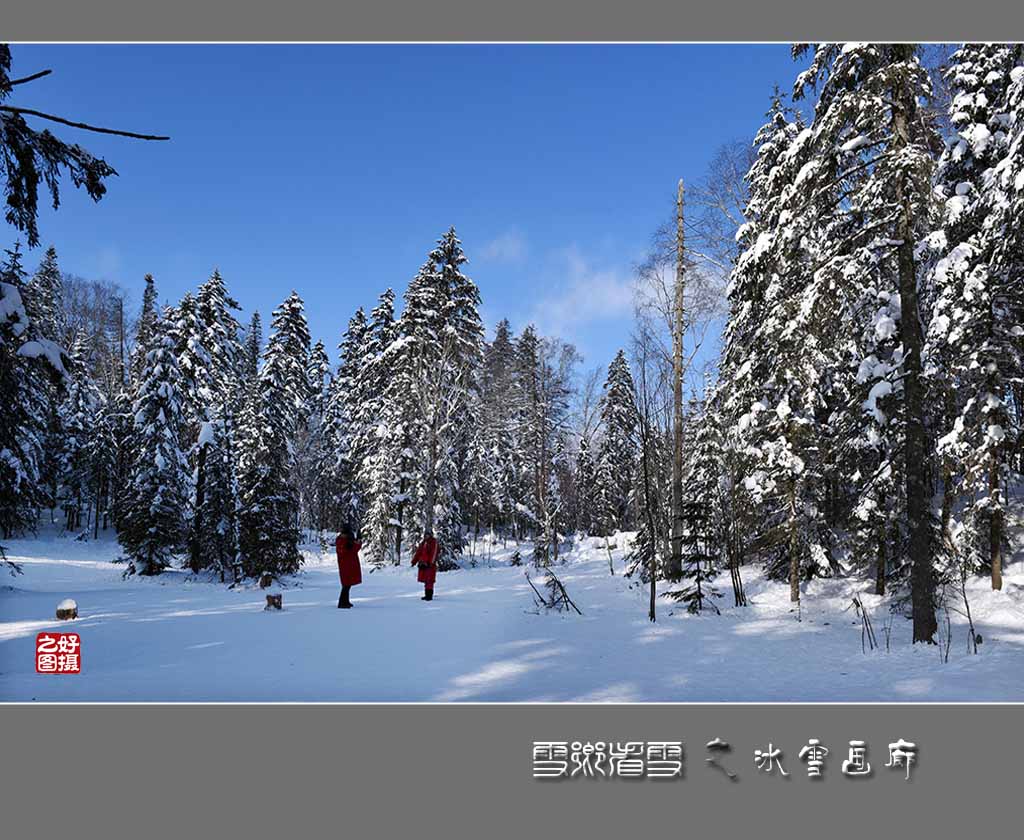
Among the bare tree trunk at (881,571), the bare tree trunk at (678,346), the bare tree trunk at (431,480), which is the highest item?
the bare tree trunk at (678,346)

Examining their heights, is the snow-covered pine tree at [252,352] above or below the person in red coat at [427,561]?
above

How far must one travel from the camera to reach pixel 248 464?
19.3 meters

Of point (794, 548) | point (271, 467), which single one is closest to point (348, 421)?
point (271, 467)

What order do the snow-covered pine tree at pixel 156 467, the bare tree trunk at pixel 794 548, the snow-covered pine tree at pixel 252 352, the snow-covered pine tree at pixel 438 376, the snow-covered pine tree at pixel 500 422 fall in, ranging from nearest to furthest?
the bare tree trunk at pixel 794 548, the snow-covered pine tree at pixel 252 352, the snow-covered pine tree at pixel 156 467, the snow-covered pine tree at pixel 438 376, the snow-covered pine tree at pixel 500 422

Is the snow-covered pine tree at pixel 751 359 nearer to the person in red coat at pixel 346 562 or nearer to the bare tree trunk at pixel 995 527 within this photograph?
the bare tree trunk at pixel 995 527

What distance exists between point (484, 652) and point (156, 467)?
58.7 feet

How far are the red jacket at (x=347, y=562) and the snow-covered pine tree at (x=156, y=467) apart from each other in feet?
42.1

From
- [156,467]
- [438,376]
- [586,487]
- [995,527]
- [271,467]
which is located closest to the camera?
[995,527]

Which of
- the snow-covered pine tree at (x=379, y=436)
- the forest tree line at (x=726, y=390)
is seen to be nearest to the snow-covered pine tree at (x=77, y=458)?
the forest tree line at (x=726, y=390)

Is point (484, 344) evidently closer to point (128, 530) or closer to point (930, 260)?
point (128, 530)

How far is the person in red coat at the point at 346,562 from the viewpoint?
11.4 meters

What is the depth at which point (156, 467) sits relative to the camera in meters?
20.7

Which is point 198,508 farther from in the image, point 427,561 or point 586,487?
point 586,487

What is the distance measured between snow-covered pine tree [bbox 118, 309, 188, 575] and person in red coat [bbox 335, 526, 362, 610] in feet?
41.8
